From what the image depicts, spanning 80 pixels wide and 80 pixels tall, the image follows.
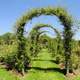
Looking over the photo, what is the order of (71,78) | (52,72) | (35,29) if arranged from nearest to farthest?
(71,78), (52,72), (35,29)

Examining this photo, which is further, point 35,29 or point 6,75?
point 35,29

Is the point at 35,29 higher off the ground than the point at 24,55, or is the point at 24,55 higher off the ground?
the point at 35,29

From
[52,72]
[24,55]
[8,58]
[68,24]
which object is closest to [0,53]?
[8,58]

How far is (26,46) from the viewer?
71.4 feet

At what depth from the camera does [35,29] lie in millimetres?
36156

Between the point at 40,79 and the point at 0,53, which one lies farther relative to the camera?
the point at 0,53

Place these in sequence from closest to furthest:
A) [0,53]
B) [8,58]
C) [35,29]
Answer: [8,58] < [0,53] < [35,29]

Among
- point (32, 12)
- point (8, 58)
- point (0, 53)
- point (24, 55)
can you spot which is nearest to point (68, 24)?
point (32, 12)

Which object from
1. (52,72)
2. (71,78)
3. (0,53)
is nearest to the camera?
(71,78)

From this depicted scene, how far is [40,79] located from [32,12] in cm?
557

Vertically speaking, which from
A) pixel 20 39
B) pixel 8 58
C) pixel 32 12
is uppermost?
pixel 32 12

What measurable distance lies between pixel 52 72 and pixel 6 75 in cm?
418

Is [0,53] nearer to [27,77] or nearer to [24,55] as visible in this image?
[24,55]

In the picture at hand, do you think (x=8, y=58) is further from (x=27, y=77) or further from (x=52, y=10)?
(x=52, y=10)
